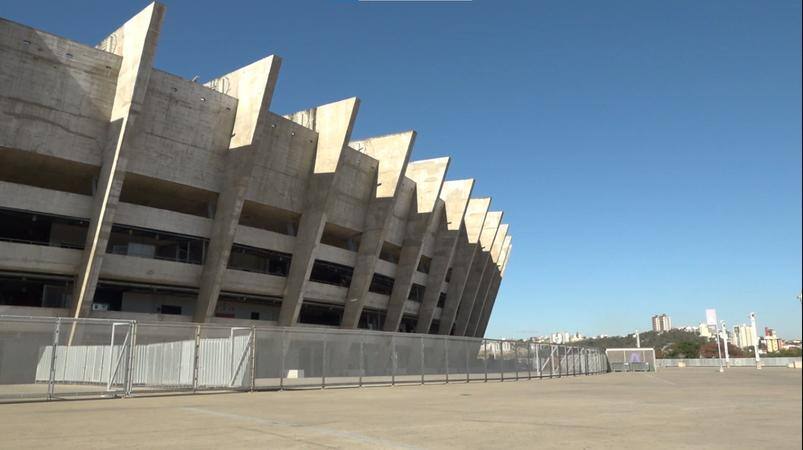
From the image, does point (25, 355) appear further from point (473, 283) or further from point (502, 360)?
point (473, 283)

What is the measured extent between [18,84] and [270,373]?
66.5ft

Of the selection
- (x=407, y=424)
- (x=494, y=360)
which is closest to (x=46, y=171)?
(x=494, y=360)

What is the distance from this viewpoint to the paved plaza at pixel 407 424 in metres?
7.90

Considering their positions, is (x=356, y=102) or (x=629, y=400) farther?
(x=356, y=102)

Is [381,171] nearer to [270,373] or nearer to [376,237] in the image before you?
[376,237]

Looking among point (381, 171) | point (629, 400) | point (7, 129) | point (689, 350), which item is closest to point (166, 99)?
point (7, 129)

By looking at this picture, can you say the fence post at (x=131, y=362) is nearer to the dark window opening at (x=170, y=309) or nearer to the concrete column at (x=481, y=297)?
the dark window opening at (x=170, y=309)

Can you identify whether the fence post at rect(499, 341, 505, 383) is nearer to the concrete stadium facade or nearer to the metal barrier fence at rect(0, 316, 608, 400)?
the metal barrier fence at rect(0, 316, 608, 400)

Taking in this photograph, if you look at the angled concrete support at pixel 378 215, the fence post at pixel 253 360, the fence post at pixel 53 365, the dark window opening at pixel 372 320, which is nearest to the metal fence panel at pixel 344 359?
the fence post at pixel 253 360

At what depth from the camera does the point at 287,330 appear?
21.3 meters

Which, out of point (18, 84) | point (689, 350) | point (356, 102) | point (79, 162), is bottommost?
point (689, 350)

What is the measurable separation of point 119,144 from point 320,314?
2406cm

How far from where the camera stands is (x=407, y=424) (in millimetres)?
10195

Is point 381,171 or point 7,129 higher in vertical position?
point 381,171
